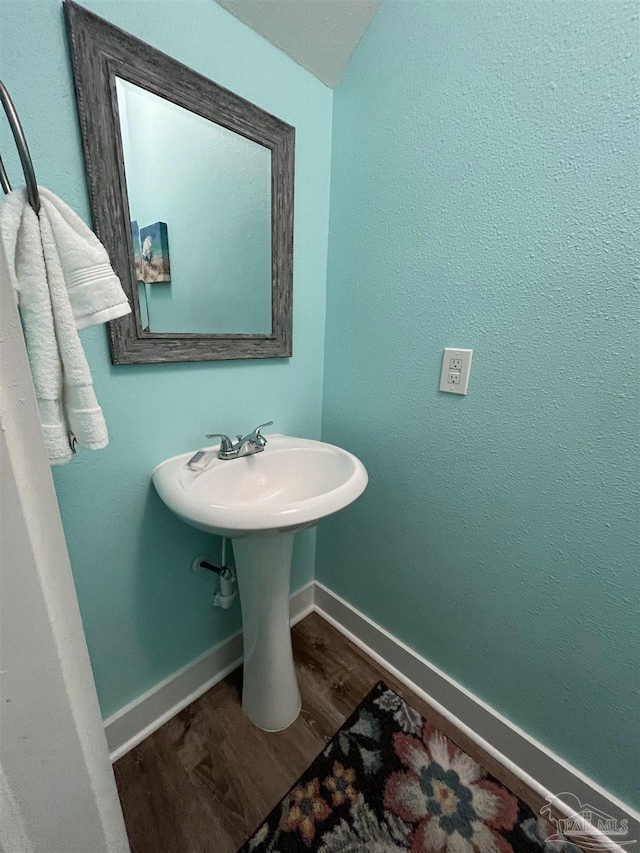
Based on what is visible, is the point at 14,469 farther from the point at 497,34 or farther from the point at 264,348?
the point at 497,34

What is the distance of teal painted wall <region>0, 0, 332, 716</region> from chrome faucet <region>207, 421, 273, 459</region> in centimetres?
7

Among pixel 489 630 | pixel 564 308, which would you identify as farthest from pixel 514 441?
pixel 489 630

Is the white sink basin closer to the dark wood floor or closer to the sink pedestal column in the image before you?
the sink pedestal column

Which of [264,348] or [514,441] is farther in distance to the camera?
[264,348]

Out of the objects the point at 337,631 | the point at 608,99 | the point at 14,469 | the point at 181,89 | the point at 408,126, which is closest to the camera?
the point at 14,469

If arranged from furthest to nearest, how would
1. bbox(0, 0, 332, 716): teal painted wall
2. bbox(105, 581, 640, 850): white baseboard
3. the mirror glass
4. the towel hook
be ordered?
bbox(105, 581, 640, 850): white baseboard, the mirror glass, bbox(0, 0, 332, 716): teal painted wall, the towel hook

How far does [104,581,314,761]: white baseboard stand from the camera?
899mm

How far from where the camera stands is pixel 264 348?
97 centimetres

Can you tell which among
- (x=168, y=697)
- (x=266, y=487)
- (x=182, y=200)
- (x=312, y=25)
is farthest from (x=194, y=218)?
(x=168, y=697)

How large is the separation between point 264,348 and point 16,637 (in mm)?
797

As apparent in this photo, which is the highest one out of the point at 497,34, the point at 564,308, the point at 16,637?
the point at 497,34

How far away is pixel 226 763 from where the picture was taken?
894 millimetres

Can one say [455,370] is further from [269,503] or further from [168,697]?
[168,697]

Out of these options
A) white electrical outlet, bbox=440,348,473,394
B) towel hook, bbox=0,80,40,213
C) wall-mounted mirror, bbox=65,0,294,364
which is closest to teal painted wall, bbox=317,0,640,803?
white electrical outlet, bbox=440,348,473,394
